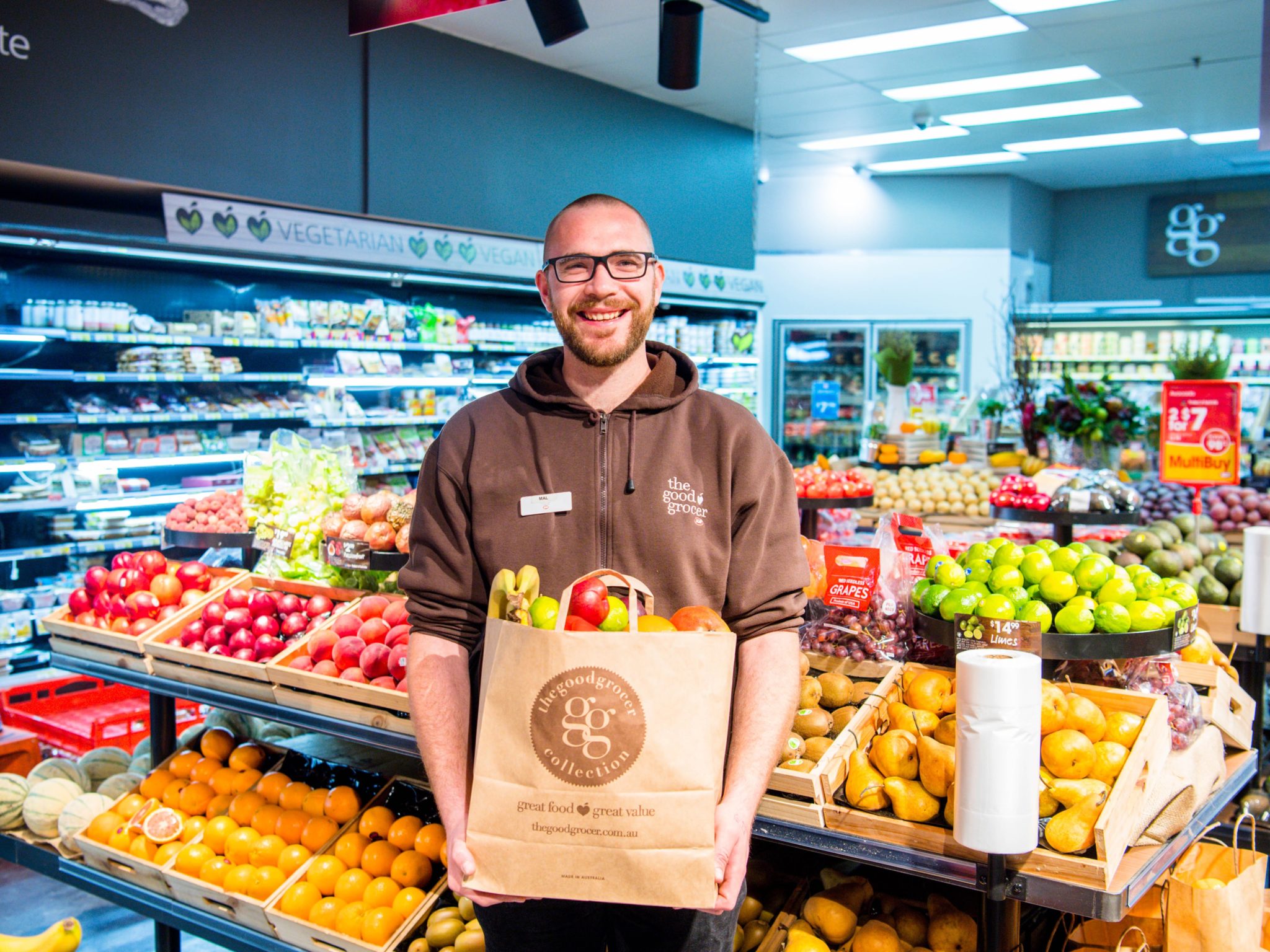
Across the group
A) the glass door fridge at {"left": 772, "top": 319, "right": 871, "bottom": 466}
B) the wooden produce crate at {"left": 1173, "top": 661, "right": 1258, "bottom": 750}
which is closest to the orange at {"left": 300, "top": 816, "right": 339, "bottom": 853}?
the wooden produce crate at {"left": 1173, "top": 661, "right": 1258, "bottom": 750}

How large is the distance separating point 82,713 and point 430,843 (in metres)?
2.57

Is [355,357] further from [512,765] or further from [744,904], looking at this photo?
[512,765]

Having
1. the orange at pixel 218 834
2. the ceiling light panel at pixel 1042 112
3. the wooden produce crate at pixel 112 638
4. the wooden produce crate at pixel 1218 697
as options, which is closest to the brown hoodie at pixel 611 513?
the wooden produce crate at pixel 1218 697

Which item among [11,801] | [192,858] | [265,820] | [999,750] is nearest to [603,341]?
[999,750]

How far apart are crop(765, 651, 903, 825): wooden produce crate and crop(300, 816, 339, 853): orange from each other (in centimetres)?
132

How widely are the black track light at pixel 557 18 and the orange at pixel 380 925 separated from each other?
3.31 meters

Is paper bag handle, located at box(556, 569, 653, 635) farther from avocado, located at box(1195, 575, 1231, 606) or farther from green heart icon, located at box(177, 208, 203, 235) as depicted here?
green heart icon, located at box(177, 208, 203, 235)

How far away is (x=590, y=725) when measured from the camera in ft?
4.30

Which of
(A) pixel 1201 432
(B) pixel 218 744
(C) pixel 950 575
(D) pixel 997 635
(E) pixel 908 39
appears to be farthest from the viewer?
(E) pixel 908 39

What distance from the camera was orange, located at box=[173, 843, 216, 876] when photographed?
2.80 metres

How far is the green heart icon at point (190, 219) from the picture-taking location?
494cm

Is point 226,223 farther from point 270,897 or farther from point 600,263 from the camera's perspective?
point 600,263

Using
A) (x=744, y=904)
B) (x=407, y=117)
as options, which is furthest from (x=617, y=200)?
(x=407, y=117)

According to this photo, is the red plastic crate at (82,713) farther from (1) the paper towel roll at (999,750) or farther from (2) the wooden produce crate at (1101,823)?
(1) the paper towel roll at (999,750)
